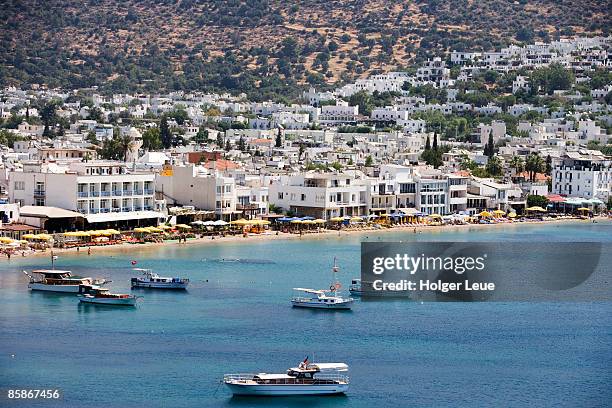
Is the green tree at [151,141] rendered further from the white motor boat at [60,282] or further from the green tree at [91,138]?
the white motor boat at [60,282]

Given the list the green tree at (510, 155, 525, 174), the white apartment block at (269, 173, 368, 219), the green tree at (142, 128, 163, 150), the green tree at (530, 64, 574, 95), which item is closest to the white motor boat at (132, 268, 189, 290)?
the white apartment block at (269, 173, 368, 219)

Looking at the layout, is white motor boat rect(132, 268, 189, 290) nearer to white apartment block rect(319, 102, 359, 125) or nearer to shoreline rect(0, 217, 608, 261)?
shoreline rect(0, 217, 608, 261)

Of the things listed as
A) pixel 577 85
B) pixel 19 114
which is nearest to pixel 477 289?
pixel 19 114

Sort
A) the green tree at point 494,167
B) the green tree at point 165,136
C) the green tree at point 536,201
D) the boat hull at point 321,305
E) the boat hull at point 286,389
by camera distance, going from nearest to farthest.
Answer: the boat hull at point 286,389
the boat hull at point 321,305
the green tree at point 536,201
the green tree at point 494,167
the green tree at point 165,136

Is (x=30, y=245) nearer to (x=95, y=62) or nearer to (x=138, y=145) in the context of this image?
(x=138, y=145)

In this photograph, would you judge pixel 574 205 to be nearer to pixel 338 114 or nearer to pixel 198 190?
pixel 198 190

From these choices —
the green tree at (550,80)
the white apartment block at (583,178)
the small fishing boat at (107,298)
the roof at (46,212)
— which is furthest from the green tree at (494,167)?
the green tree at (550,80)

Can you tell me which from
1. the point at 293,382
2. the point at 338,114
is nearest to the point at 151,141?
the point at 338,114
